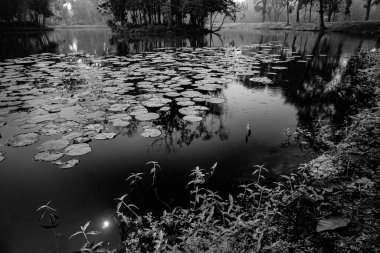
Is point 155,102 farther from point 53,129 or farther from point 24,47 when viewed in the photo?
point 24,47

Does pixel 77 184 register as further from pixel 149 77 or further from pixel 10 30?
pixel 10 30

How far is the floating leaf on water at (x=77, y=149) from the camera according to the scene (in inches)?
173

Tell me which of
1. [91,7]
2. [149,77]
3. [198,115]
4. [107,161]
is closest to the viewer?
[107,161]

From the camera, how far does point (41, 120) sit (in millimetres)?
5590

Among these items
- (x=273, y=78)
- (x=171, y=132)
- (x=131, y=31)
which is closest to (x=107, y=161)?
(x=171, y=132)

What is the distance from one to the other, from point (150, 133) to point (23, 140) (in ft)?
8.44

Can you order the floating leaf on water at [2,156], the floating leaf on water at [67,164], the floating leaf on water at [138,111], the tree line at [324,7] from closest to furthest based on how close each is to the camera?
the floating leaf on water at [67,164] → the floating leaf on water at [2,156] → the floating leaf on water at [138,111] → the tree line at [324,7]

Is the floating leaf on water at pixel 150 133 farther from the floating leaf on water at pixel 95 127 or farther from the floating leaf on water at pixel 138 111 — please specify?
the floating leaf on water at pixel 95 127

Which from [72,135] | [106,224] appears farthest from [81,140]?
[106,224]

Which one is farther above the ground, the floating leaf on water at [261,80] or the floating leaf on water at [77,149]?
the floating leaf on water at [261,80]

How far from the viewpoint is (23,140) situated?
4828 mm

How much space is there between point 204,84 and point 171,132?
342cm

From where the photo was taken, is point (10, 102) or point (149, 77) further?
point (149, 77)

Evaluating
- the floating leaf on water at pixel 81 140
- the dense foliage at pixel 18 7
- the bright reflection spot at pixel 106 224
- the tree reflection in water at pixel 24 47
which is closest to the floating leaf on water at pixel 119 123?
the floating leaf on water at pixel 81 140
